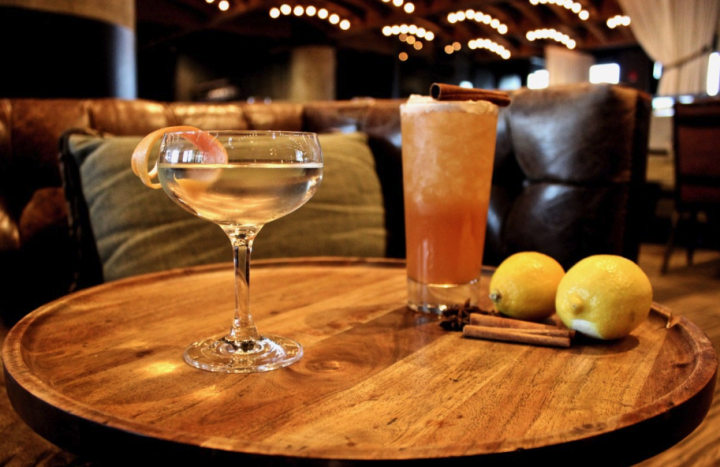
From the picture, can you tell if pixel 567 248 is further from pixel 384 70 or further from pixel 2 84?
pixel 384 70

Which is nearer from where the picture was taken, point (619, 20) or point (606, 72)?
point (619, 20)

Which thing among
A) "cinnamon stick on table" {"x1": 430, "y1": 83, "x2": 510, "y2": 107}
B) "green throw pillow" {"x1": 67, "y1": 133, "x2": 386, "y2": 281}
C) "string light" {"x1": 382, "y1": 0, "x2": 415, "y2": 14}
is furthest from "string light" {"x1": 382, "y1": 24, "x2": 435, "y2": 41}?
"cinnamon stick on table" {"x1": 430, "y1": 83, "x2": 510, "y2": 107}

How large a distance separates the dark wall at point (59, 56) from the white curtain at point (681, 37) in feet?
20.4

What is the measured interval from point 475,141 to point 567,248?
3.43 ft

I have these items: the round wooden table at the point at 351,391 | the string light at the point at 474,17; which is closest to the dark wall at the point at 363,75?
the string light at the point at 474,17

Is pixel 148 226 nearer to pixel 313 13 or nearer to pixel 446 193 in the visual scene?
pixel 446 193

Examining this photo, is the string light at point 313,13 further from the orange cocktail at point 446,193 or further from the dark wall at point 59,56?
the orange cocktail at point 446,193

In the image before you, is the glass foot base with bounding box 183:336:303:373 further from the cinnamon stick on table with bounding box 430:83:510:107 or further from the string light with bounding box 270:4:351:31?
the string light with bounding box 270:4:351:31

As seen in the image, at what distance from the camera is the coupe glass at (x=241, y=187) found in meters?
0.62

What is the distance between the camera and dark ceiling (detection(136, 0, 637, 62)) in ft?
32.6

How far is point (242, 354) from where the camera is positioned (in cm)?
67

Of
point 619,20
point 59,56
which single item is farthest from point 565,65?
point 59,56

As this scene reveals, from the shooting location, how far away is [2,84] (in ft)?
10.8

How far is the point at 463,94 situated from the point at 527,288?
0.94 feet
